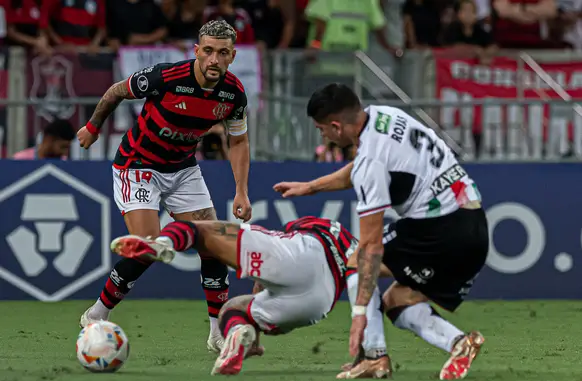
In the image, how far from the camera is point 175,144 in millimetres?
9680

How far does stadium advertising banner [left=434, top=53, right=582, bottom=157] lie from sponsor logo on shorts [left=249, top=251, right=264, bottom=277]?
7.25 meters

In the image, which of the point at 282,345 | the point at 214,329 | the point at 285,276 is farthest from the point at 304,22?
the point at 285,276

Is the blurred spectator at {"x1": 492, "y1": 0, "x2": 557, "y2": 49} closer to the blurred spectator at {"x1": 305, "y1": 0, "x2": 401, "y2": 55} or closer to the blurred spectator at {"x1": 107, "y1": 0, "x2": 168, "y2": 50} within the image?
the blurred spectator at {"x1": 305, "y1": 0, "x2": 401, "y2": 55}

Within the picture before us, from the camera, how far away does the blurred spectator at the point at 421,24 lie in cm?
1738

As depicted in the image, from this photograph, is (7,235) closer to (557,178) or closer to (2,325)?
(2,325)

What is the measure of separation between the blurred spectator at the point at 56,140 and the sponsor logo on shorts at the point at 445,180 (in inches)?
263

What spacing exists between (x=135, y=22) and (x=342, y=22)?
2697mm

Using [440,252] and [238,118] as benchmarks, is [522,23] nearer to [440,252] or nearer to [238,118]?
[238,118]

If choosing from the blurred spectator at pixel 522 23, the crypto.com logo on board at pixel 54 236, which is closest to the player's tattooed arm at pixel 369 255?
the crypto.com logo on board at pixel 54 236

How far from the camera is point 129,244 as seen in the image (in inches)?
283

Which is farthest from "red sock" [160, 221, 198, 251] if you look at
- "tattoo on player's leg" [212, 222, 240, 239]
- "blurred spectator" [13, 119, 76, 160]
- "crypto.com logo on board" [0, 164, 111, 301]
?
"blurred spectator" [13, 119, 76, 160]

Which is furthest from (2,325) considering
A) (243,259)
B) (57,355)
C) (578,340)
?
(578,340)

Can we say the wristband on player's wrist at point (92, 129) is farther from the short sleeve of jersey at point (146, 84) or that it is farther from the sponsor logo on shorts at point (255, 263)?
the sponsor logo on shorts at point (255, 263)

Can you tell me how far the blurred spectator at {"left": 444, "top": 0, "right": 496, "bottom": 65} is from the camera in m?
17.1
